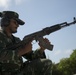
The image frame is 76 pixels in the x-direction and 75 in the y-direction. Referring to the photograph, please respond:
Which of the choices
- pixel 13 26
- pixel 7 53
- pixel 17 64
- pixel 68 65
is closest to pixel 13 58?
pixel 7 53

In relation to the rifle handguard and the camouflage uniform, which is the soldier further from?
the rifle handguard

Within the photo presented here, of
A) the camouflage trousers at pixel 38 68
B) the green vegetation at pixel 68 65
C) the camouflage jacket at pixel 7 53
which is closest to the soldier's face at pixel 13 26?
the camouflage jacket at pixel 7 53

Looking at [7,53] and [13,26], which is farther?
[13,26]

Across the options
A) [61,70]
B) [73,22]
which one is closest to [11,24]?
[73,22]

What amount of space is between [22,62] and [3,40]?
3.27 feet

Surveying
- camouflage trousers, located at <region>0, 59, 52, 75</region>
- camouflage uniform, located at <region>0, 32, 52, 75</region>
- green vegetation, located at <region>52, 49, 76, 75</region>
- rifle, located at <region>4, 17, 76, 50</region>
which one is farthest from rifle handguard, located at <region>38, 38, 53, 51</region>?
green vegetation, located at <region>52, 49, 76, 75</region>

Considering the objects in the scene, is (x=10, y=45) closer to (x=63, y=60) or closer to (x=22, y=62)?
(x=22, y=62)

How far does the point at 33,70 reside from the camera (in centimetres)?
734

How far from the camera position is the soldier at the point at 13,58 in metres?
7.26

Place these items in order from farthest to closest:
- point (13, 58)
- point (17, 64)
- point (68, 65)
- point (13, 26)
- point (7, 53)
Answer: point (68, 65) → point (13, 26) → point (17, 64) → point (13, 58) → point (7, 53)

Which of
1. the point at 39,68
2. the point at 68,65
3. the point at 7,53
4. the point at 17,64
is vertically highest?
the point at 68,65

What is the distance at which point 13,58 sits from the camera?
7273 millimetres

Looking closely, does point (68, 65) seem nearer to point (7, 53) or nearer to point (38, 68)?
point (38, 68)

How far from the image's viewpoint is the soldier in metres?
7.26
